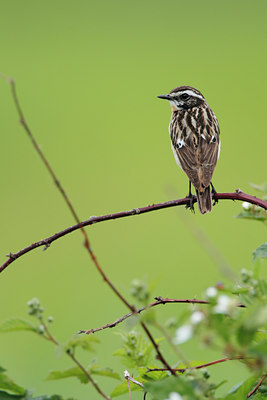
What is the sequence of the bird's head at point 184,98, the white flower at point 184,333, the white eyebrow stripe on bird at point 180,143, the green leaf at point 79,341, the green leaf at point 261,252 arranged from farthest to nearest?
1. the bird's head at point 184,98
2. the white eyebrow stripe on bird at point 180,143
3. the green leaf at point 261,252
4. the green leaf at point 79,341
5. the white flower at point 184,333

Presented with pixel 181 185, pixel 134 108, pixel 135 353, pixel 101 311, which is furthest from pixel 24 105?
pixel 135 353

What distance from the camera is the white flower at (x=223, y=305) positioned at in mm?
1585

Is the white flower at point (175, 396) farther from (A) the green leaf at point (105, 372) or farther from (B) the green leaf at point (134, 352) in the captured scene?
(B) the green leaf at point (134, 352)

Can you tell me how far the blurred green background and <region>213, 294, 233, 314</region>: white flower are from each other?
5.3 inches

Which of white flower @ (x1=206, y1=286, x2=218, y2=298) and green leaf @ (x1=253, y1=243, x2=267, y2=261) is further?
green leaf @ (x1=253, y1=243, x2=267, y2=261)

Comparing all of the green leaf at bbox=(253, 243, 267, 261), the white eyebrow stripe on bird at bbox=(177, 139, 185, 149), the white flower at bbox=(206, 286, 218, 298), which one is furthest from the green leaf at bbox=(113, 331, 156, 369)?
the white eyebrow stripe on bird at bbox=(177, 139, 185, 149)

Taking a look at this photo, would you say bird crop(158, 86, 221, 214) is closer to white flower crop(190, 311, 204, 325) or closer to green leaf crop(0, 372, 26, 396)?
green leaf crop(0, 372, 26, 396)

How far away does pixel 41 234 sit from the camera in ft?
49.5

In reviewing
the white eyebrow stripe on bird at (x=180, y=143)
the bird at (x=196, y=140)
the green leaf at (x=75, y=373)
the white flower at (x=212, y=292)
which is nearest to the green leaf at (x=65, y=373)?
the green leaf at (x=75, y=373)

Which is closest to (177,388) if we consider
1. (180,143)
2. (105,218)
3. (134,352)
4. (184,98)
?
(134,352)

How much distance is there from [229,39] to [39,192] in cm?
1738

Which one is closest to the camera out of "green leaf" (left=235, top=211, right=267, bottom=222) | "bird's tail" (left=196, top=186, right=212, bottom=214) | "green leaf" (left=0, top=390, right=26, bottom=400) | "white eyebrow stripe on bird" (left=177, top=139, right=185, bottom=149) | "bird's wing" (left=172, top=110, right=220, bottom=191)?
"green leaf" (left=0, top=390, right=26, bottom=400)

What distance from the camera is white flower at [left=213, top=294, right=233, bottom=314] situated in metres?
1.58

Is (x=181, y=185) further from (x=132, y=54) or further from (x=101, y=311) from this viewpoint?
(x=132, y=54)
